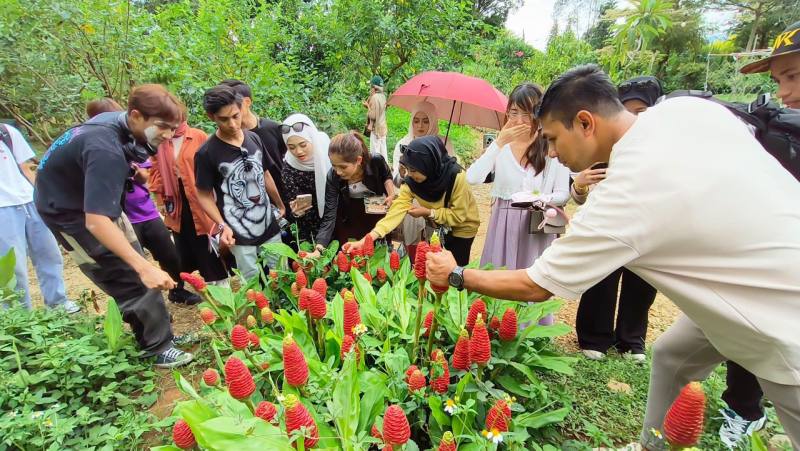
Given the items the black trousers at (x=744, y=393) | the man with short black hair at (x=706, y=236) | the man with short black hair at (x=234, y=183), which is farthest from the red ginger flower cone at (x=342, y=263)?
the black trousers at (x=744, y=393)

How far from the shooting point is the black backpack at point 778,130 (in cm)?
148

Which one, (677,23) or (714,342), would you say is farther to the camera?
(677,23)

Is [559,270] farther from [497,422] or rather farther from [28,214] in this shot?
[28,214]

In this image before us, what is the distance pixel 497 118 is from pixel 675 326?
284 centimetres

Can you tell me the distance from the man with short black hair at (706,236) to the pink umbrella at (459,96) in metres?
2.46

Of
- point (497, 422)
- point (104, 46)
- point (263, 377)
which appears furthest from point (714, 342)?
point (104, 46)

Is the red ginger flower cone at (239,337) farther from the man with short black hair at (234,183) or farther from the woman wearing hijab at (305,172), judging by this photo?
the woman wearing hijab at (305,172)

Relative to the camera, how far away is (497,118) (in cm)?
416

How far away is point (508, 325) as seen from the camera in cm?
171

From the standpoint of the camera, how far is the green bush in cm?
175

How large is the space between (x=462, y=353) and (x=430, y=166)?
4.90 feet

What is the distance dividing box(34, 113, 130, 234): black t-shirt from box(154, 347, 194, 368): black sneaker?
2.91ft

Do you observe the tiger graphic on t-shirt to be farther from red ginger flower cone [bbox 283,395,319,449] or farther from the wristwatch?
red ginger flower cone [bbox 283,395,319,449]

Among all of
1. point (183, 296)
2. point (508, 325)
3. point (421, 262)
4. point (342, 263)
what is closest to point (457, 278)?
point (421, 262)
